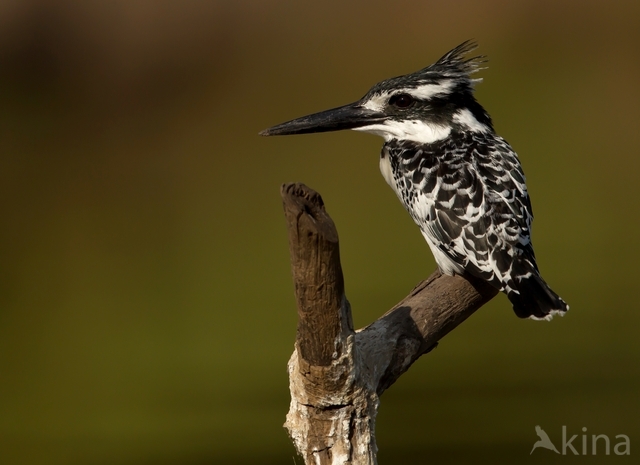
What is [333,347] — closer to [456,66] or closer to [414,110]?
[414,110]

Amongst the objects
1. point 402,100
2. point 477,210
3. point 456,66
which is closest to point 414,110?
point 402,100

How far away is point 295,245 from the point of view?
3.77ft

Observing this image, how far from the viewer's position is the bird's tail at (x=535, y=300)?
5.30ft

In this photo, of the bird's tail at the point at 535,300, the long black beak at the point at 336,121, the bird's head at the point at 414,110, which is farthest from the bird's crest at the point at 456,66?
the bird's tail at the point at 535,300

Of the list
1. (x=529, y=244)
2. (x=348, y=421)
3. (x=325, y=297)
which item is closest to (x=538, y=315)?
(x=529, y=244)

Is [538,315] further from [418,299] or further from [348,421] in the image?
[348,421]

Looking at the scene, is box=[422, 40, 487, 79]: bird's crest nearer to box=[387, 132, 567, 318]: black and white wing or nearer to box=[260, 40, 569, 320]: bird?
box=[260, 40, 569, 320]: bird

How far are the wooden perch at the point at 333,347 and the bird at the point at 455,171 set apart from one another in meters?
0.15

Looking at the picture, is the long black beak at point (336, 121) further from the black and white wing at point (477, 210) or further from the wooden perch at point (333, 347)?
the wooden perch at point (333, 347)

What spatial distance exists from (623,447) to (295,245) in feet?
8.02

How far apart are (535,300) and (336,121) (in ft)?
1.97

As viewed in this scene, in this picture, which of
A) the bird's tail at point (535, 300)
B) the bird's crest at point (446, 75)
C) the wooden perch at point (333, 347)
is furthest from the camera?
the bird's crest at point (446, 75)

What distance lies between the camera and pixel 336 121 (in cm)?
190

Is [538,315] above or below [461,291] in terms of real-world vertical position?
below
